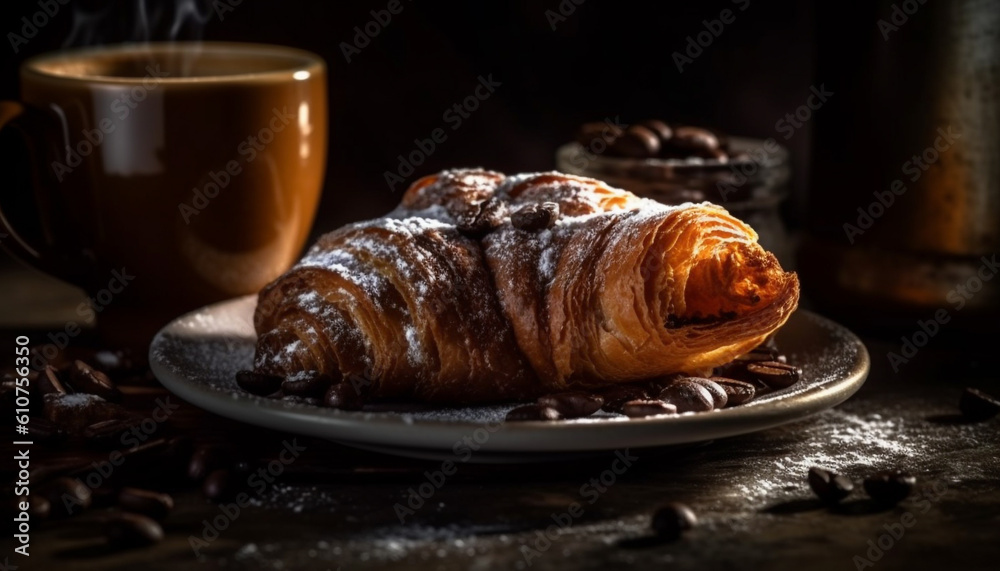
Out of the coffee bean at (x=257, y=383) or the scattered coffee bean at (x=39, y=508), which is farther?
the coffee bean at (x=257, y=383)

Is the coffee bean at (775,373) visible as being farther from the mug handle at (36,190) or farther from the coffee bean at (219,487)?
the mug handle at (36,190)

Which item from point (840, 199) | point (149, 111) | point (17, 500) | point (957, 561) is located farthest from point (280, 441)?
point (840, 199)

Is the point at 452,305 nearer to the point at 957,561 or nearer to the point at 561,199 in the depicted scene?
the point at 561,199

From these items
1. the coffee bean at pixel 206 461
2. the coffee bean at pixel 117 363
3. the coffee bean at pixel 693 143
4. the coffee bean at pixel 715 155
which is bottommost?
the coffee bean at pixel 117 363

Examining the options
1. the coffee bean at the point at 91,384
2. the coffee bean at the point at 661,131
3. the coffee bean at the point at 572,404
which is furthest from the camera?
the coffee bean at the point at 661,131

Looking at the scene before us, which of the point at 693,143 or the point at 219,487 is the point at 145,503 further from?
the point at 693,143
